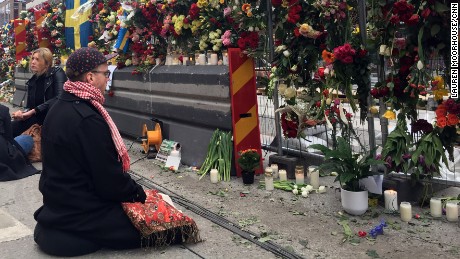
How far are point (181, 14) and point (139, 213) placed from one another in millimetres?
4197

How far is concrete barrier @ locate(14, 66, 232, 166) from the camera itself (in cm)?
615

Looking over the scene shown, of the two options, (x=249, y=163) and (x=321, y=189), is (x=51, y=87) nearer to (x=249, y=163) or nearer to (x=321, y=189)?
(x=249, y=163)

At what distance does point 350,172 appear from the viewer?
450cm

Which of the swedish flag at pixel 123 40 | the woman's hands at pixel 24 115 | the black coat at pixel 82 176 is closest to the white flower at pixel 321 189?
the black coat at pixel 82 176

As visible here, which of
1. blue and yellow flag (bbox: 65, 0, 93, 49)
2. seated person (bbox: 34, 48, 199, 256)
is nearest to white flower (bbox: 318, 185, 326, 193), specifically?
seated person (bbox: 34, 48, 199, 256)

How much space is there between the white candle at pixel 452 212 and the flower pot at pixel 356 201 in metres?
0.68

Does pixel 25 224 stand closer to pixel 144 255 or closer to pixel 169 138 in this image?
pixel 144 255

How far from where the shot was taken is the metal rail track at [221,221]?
368 centimetres

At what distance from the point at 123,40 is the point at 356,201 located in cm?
562

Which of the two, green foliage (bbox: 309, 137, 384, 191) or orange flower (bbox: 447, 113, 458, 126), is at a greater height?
orange flower (bbox: 447, 113, 458, 126)

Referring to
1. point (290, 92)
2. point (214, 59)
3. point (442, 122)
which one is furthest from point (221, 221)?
point (214, 59)

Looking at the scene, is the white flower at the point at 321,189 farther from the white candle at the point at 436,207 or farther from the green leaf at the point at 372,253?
the green leaf at the point at 372,253

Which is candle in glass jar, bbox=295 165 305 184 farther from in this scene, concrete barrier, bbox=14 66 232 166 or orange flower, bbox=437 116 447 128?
orange flower, bbox=437 116 447 128

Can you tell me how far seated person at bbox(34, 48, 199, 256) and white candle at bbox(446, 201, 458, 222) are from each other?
97.4 inches
